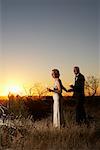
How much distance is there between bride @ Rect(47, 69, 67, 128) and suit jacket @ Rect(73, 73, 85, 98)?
24 cm

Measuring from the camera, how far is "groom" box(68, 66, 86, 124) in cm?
811

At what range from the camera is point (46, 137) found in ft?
23.0

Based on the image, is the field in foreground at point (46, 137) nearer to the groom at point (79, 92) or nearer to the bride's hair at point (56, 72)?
the groom at point (79, 92)

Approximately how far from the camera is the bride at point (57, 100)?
8008mm

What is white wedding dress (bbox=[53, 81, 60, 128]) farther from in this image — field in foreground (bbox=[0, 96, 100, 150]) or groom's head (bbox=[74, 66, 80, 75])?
groom's head (bbox=[74, 66, 80, 75])

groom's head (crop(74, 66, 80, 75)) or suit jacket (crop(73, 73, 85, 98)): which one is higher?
groom's head (crop(74, 66, 80, 75))

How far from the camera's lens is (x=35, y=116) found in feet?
31.1

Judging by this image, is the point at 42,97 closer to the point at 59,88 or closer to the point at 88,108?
the point at 59,88

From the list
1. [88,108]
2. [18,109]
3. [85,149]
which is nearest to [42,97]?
[18,109]

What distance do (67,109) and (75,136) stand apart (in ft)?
8.41

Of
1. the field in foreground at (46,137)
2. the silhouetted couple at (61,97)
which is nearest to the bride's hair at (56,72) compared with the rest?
the silhouetted couple at (61,97)

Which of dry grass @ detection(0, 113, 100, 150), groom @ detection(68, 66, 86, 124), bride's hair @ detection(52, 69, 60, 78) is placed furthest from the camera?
groom @ detection(68, 66, 86, 124)

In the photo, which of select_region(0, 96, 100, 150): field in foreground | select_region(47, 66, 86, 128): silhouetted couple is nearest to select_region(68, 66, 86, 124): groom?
select_region(47, 66, 86, 128): silhouetted couple

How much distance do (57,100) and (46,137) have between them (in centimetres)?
127
